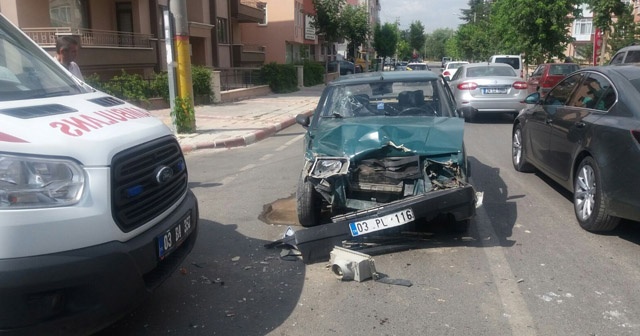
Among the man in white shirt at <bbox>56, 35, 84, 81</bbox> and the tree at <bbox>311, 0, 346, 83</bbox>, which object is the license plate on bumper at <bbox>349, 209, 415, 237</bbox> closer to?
the man in white shirt at <bbox>56, 35, 84, 81</bbox>

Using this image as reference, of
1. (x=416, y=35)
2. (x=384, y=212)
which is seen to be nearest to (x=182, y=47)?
(x=384, y=212)

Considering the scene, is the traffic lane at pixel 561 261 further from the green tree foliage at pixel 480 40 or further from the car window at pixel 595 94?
the green tree foliage at pixel 480 40

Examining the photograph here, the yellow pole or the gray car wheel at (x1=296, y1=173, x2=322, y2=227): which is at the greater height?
the yellow pole

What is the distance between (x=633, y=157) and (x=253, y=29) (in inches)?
1674

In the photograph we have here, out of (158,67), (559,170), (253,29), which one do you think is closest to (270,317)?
(559,170)

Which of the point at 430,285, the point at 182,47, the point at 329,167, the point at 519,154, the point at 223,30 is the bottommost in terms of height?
the point at 430,285

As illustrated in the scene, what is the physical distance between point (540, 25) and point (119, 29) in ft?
79.7

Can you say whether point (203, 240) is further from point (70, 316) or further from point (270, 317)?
point (70, 316)

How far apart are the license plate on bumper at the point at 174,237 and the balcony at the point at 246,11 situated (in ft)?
105

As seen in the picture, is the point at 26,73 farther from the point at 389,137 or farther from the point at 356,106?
the point at 356,106

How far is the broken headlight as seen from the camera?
16.2 ft

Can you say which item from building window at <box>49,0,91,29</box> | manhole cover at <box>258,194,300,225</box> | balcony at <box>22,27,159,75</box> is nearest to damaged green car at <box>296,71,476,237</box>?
manhole cover at <box>258,194,300,225</box>

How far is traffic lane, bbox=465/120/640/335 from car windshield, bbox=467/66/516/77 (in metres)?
7.60

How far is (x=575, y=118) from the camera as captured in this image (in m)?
5.91
